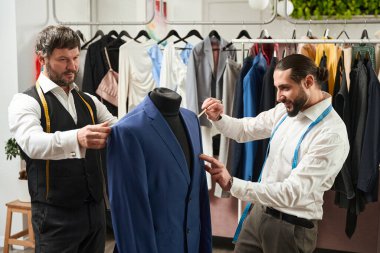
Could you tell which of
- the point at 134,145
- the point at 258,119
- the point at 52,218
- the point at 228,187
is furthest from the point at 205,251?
the point at 258,119

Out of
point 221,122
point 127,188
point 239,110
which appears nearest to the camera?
point 127,188

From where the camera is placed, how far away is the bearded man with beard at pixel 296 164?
5.91 feet

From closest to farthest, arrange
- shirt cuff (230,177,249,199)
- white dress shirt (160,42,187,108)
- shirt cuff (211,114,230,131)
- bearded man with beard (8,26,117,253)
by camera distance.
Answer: shirt cuff (230,177,249,199) → bearded man with beard (8,26,117,253) → shirt cuff (211,114,230,131) → white dress shirt (160,42,187,108)

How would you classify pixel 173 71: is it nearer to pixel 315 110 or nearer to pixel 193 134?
pixel 315 110

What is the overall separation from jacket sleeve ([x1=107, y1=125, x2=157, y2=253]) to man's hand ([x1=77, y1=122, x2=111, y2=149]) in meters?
0.03

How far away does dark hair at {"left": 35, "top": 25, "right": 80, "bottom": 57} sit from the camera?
72.6 inches

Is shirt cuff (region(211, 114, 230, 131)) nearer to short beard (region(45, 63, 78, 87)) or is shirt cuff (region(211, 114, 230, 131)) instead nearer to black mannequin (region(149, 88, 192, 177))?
black mannequin (region(149, 88, 192, 177))

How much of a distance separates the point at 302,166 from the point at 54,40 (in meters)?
1.20

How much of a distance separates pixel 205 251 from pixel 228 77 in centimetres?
178

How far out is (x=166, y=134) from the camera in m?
1.40

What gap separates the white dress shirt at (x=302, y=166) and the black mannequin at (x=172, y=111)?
33 centimetres

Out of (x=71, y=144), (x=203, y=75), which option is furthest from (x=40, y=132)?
(x=203, y=75)

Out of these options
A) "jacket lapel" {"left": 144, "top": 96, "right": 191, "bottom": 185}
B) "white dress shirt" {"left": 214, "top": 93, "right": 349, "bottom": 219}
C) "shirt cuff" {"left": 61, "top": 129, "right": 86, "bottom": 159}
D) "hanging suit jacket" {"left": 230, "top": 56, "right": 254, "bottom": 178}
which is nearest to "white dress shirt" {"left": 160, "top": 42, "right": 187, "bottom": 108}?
"hanging suit jacket" {"left": 230, "top": 56, "right": 254, "bottom": 178}

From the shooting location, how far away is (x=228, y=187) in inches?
67.6
